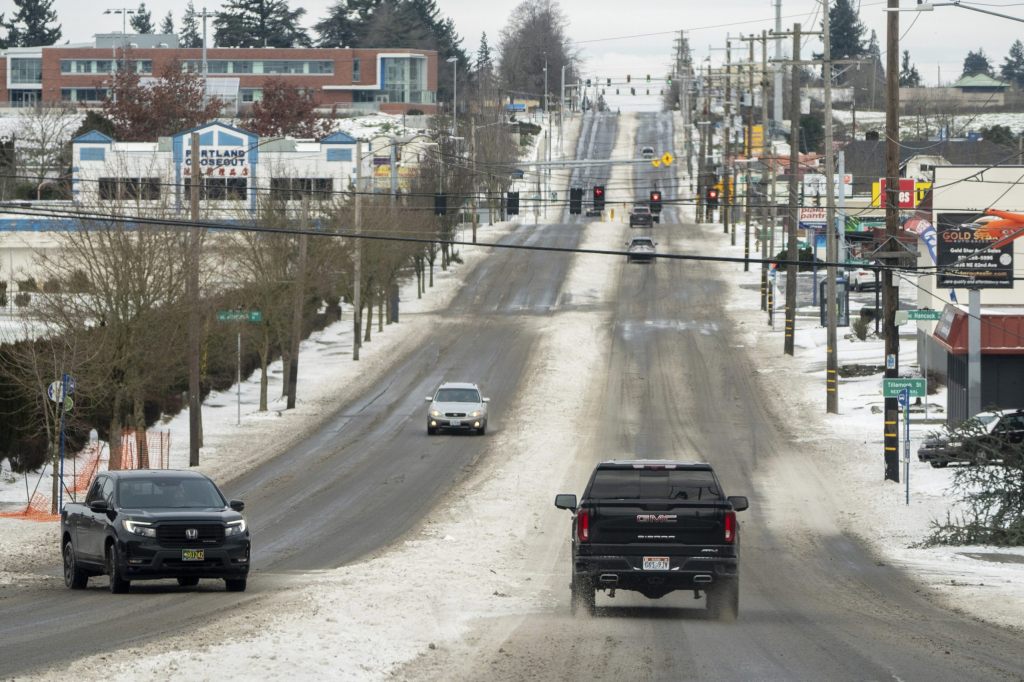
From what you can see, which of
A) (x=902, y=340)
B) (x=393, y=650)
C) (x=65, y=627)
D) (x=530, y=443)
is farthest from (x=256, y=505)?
(x=902, y=340)

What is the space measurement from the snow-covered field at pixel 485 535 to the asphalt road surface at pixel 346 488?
721 mm

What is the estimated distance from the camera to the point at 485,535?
27.2 metres

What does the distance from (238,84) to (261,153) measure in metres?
84.4

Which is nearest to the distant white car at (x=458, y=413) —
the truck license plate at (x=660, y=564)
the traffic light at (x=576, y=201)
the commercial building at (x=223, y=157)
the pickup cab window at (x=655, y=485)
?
the traffic light at (x=576, y=201)

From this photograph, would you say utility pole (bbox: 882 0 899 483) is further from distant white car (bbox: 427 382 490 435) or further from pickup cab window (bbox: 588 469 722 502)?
pickup cab window (bbox: 588 469 722 502)

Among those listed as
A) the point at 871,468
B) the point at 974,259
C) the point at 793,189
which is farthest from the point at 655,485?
the point at 793,189

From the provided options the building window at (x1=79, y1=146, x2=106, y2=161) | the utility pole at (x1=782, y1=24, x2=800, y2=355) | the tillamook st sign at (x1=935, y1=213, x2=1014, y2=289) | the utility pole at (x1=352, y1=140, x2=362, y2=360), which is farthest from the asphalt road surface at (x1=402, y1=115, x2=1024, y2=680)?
the building window at (x1=79, y1=146, x2=106, y2=161)

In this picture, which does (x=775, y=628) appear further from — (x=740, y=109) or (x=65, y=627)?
Answer: (x=740, y=109)

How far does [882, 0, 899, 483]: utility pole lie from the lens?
33.9 meters

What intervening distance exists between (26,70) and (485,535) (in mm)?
170023

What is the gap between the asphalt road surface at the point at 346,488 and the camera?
15.6 meters

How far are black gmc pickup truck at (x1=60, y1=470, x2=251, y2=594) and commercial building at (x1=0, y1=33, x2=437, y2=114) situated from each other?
158873 millimetres

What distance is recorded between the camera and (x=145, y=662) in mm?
12516

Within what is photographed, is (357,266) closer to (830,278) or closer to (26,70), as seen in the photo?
(830,278)
